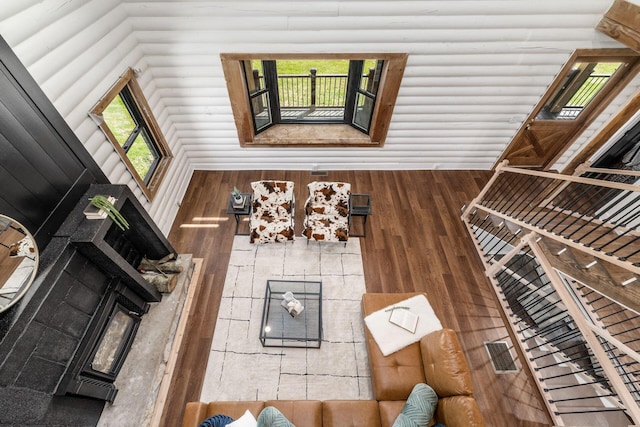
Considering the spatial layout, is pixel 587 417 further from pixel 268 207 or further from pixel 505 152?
pixel 268 207

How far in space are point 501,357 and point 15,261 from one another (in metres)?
4.60

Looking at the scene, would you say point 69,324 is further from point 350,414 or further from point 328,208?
point 328,208

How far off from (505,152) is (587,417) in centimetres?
368

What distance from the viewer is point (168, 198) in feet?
14.0

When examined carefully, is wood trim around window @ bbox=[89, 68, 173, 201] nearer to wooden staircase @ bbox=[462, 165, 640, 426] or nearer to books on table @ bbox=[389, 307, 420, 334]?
books on table @ bbox=[389, 307, 420, 334]

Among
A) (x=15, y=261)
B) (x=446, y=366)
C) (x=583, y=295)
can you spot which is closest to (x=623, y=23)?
(x=583, y=295)

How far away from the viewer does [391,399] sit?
266cm

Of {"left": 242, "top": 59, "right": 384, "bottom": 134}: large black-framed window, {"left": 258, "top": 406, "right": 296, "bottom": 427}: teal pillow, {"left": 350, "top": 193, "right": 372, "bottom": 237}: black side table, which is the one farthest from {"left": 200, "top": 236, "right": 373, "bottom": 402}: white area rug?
{"left": 242, "top": 59, "right": 384, "bottom": 134}: large black-framed window

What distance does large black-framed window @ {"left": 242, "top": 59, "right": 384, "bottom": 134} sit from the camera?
4141 millimetres

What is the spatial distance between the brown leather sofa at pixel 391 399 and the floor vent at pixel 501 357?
1.09 m

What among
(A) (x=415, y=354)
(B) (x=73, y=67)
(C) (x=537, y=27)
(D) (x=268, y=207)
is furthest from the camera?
(D) (x=268, y=207)

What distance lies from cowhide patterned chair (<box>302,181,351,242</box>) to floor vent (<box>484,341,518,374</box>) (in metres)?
2.21

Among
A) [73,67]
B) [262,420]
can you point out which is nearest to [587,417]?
[262,420]

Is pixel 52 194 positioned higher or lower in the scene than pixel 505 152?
→ lower
